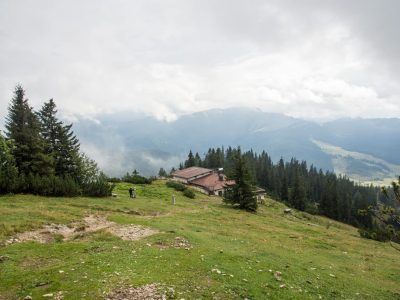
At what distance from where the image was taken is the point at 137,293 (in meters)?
12.6

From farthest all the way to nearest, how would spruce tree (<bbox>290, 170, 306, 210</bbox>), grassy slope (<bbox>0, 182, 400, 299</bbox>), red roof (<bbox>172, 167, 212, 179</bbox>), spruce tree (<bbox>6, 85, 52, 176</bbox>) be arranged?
spruce tree (<bbox>290, 170, 306, 210</bbox>) < red roof (<bbox>172, 167, 212, 179</bbox>) < spruce tree (<bbox>6, 85, 52, 176</bbox>) < grassy slope (<bbox>0, 182, 400, 299</bbox>)

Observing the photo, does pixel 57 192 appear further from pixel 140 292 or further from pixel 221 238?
pixel 140 292

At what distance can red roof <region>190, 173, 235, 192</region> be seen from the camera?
89.1 meters

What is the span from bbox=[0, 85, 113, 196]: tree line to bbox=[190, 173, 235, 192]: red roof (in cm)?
4430

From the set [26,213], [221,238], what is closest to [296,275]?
[221,238]

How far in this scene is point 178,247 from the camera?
20375 mm

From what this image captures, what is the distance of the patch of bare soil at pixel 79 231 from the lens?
2091cm

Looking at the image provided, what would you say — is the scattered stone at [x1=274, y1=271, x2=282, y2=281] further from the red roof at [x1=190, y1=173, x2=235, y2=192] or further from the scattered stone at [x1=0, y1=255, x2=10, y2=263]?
the red roof at [x1=190, y1=173, x2=235, y2=192]

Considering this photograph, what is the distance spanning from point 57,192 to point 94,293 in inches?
1204

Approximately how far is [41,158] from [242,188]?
106ft

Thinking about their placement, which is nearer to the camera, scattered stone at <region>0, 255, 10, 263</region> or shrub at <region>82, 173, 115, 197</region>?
scattered stone at <region>0, 255, 10, 263</region>

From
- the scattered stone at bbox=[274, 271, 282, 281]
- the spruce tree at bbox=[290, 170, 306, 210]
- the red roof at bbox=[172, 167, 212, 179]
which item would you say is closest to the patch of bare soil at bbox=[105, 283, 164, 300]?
the scattered stone at bbox=[274, 271, 282, 281]

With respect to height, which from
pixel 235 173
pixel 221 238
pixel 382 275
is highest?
pixel 235 173

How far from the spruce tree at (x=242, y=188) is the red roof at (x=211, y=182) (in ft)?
91.7
